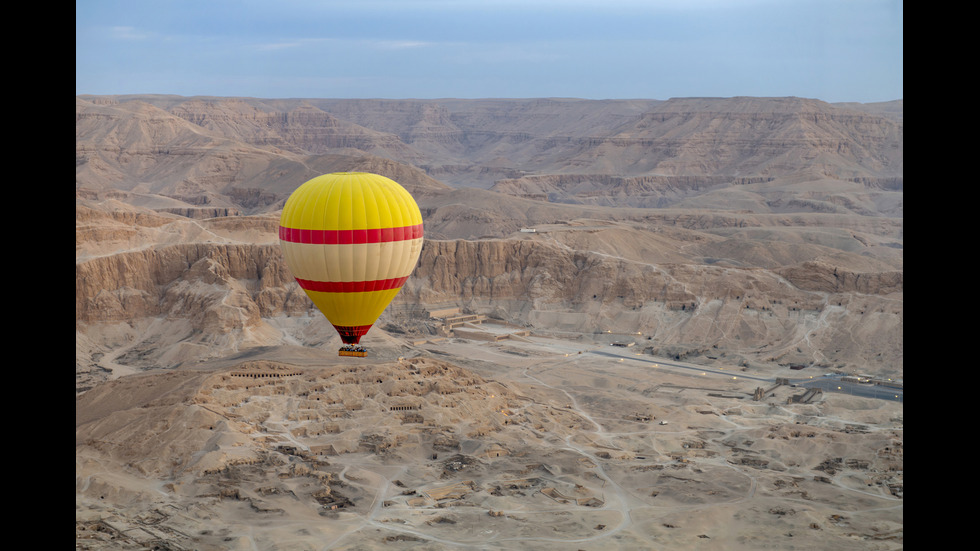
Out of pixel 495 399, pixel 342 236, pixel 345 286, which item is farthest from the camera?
pixel 495 399

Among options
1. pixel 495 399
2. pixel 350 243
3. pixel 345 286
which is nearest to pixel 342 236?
pixel 350 243

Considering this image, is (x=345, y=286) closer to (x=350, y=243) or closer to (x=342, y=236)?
(x=350, y=243)

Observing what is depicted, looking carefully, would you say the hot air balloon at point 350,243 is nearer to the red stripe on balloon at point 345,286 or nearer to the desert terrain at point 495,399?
the red stripe on balloon at point 345,286

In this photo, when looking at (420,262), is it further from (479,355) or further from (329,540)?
(329,540)

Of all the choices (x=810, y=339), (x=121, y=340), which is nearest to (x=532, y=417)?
(x=810, y=339)

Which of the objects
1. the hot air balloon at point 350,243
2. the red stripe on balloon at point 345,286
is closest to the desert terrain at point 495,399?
the hot air balloon at point 350,243

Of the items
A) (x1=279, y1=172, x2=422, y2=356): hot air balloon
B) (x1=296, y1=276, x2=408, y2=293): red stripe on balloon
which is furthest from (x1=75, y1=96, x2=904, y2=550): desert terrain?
(x1=296, y1=276, x2=408, y2=293): red stripe on balloon

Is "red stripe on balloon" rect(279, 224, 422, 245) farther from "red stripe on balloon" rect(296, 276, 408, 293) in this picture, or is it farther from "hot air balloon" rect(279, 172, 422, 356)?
"red stripe on balloon" rect(296, 276, 408, 293)
